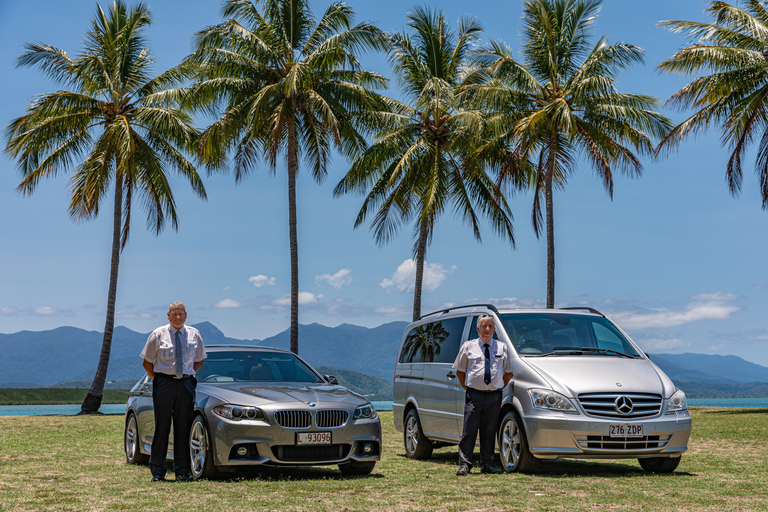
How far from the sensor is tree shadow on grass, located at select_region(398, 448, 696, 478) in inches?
374

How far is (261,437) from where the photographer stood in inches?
345

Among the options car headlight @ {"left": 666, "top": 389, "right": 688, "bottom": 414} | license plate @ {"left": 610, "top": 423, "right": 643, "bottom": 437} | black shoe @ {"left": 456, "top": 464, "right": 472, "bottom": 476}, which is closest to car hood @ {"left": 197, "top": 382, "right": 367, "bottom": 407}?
black shoe @ {"left": 456, "top": 464, "right": 472, "bottom": 476}

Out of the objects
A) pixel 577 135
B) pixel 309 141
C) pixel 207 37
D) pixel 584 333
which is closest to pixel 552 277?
pixel 577 135

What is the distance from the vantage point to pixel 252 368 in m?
10.3

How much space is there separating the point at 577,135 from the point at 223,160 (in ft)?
40.4

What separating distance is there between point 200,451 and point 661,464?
5.30 meters

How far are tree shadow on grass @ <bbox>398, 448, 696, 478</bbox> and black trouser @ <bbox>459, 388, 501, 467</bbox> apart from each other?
1.96ft

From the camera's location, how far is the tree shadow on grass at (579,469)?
31.1 feet

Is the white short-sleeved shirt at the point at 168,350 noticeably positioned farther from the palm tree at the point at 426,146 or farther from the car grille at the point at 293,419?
the palm tree at the point at 426,146

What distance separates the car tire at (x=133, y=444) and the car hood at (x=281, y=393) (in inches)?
67.9

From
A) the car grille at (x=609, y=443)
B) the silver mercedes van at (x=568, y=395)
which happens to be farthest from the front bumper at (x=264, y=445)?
the car grille at (x=609, y=443)

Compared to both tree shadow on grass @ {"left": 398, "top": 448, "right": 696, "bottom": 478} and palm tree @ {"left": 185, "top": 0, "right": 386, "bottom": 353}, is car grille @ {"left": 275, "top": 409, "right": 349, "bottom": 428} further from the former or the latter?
palm tree @ {"left": 185, "top": 0, "right": 386, "bottom": 353}

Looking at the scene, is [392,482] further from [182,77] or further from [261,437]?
[182,77]

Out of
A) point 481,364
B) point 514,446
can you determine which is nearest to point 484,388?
point 481,364
